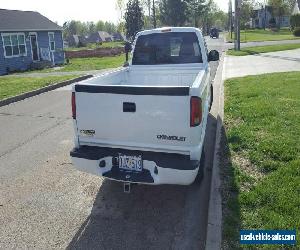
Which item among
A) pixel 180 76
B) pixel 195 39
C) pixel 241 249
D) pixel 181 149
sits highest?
pixel 195 39

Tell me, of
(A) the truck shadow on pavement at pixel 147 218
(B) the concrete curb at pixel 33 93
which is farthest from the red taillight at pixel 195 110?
(B) the concrete curb at pixel 33 93

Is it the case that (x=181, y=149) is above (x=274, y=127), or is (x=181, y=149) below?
Result: above

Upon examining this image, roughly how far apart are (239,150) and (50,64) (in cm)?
2638

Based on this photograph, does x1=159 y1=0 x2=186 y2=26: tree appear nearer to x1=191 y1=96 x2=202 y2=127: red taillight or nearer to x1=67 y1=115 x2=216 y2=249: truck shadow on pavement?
x1=67 y1=115 x2=216 y2=249: truck shadow on pavement

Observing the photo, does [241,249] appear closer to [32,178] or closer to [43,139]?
[32,178]

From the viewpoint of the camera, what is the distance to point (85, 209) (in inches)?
189

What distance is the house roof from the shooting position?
27453mm

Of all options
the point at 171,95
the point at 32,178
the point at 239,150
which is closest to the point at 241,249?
the point at 171,95

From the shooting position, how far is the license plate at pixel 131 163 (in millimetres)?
4508

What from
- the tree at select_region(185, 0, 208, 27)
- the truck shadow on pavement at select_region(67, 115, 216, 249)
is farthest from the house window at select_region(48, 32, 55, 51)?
the tree at select_region(185, 0, 208, 27)

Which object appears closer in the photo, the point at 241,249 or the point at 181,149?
the point at 241,249

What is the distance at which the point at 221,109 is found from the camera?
9.53 m

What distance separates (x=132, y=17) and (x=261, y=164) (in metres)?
57.7

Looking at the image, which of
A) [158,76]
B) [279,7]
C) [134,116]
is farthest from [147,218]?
[279,7]
